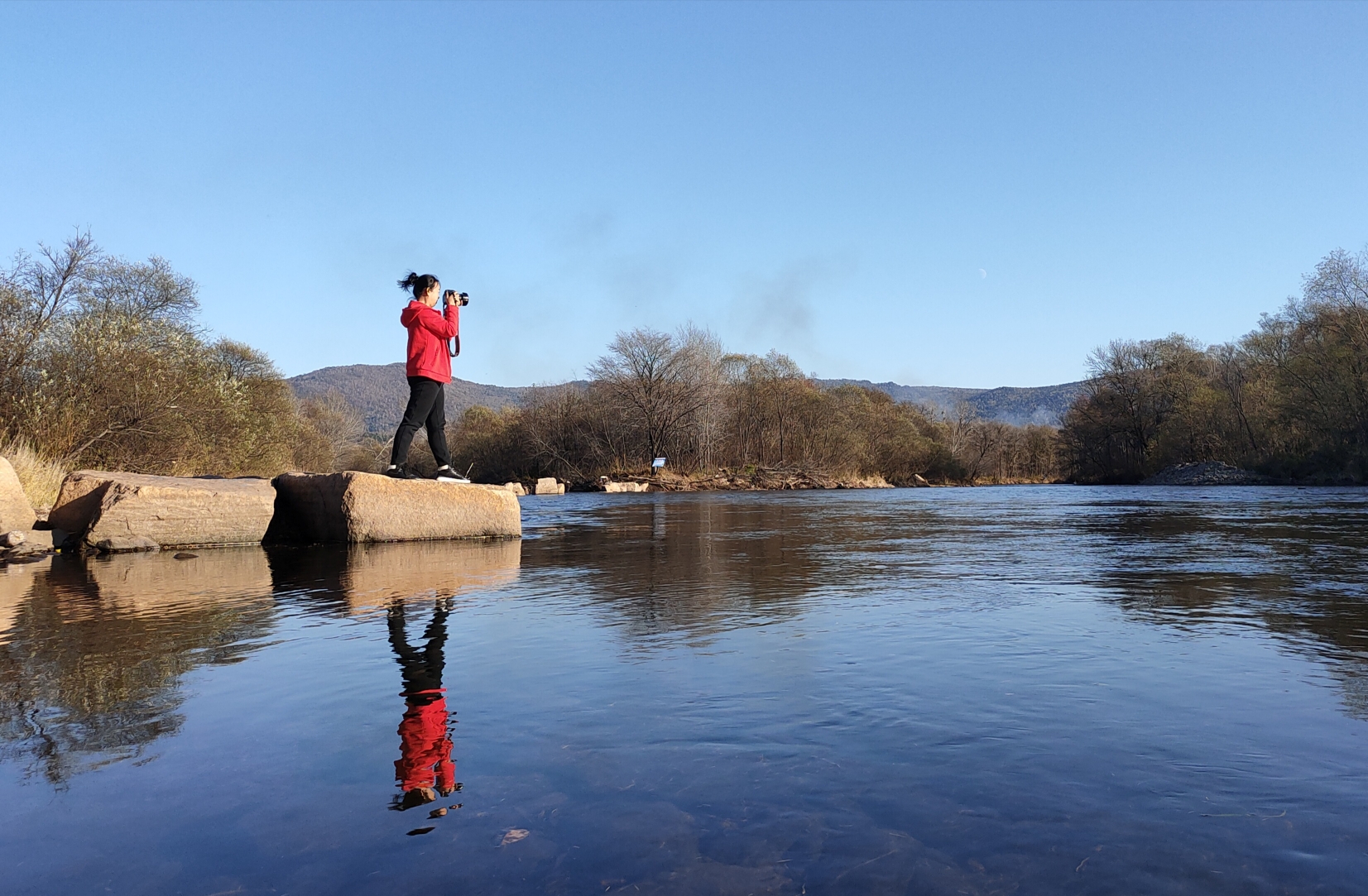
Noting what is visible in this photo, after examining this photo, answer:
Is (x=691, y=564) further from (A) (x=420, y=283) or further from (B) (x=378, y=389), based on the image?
(B) (x=378, y=389)

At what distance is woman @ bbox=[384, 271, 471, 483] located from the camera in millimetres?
10086

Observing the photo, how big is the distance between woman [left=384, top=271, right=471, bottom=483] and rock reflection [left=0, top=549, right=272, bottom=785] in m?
2.67

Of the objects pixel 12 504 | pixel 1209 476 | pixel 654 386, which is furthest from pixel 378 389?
pixel 12 504

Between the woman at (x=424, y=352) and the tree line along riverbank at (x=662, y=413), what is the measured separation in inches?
261

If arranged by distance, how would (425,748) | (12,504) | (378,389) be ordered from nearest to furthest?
1. (425,748)
2. (12,504)
3. (378,389)

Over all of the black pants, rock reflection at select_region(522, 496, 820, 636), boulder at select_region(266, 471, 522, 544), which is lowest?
rock reflection at select_region(522, 496, 820, 636)

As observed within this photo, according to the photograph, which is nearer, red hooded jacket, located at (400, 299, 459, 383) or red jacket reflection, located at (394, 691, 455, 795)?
red jacket reflection, located at (394, 691, 455, 795)

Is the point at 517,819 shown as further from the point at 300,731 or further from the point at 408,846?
the point at 300,731

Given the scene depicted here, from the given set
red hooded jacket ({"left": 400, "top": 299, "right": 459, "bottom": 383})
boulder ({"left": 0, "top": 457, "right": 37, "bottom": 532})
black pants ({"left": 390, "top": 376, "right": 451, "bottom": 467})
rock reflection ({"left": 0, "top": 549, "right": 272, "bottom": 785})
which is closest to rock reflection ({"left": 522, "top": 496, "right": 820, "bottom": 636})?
black pants ({"left": 390, "top": 376, "right": 451, "bottom": 467})

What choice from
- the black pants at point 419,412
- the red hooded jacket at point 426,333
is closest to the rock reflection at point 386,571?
the black pants at point 419,412

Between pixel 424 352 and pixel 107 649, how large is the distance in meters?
6.11

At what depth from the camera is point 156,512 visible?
10.1 m

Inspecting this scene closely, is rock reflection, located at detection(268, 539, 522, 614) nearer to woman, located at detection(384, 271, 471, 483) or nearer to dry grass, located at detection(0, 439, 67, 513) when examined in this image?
woman, located at detection(384, 271, 471, 483)

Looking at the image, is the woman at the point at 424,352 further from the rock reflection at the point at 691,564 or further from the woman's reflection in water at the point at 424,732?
the woman's reflection in water at the point at 424,732
